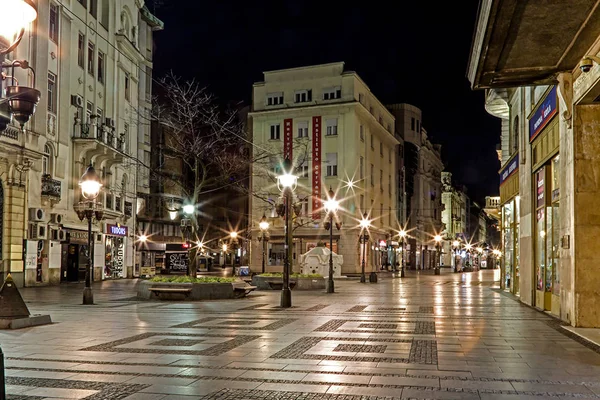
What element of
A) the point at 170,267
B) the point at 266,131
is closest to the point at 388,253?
the point at 266,131

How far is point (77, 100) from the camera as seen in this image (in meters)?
35.6

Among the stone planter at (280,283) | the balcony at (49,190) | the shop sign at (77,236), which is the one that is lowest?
the stone planter at (280,283)

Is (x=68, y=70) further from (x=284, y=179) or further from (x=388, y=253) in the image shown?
(x=388, y=253)

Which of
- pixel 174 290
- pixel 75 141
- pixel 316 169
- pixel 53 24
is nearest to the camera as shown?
pixel 174 290

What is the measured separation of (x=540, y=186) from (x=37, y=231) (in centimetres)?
2346

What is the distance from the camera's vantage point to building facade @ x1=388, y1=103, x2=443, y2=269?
7975cm

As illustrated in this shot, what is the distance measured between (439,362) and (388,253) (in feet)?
209

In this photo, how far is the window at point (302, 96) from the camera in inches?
2271

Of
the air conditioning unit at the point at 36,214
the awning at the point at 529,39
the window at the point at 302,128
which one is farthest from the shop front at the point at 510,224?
the window at the point at 302,128

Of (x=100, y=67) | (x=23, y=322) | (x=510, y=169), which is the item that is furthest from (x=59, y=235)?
(x=510, y=169)

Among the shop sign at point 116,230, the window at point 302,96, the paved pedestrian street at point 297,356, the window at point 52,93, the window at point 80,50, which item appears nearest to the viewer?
the paved pedestrian street at point 297,356

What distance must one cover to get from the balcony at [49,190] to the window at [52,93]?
3.69 metres

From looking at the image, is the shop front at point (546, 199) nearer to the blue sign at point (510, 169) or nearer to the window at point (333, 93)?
the blue sign at point (510, 169)

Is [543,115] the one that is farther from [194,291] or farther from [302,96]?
[302,96]
